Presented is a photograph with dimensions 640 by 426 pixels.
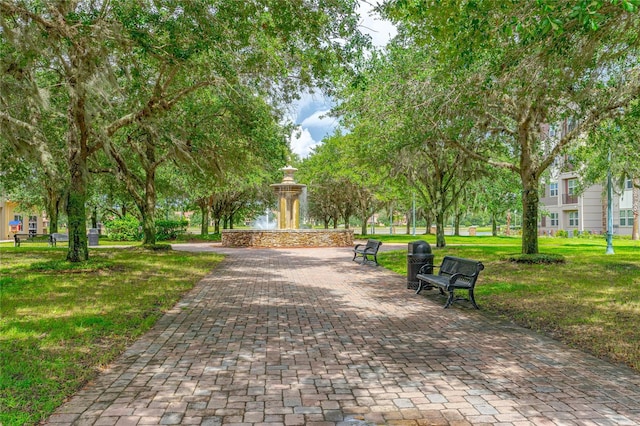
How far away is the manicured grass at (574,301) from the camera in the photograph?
20.3ft

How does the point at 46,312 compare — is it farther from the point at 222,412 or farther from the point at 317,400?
the point at 317,400

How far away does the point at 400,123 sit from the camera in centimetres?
1454

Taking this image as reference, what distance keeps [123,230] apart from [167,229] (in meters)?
3.26

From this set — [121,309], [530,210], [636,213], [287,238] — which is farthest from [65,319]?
[636,213]

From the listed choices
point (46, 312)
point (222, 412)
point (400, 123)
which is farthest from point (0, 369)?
point (400, 123)

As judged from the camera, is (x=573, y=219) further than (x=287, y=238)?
Yes

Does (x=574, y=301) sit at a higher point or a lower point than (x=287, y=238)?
lower

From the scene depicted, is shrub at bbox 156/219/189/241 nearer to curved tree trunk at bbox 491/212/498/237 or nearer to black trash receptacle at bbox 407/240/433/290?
black trash receptacle at bbox 407/240/433/290

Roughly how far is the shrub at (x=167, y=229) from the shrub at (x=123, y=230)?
68.4 inches

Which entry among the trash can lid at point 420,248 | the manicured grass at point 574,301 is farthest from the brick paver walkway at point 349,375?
the trash can lid at point 420,248

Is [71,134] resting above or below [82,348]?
above

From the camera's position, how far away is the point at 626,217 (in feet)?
133

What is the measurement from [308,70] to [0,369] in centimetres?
886

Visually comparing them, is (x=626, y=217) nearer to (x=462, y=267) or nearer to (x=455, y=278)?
(x=462, y=267)
